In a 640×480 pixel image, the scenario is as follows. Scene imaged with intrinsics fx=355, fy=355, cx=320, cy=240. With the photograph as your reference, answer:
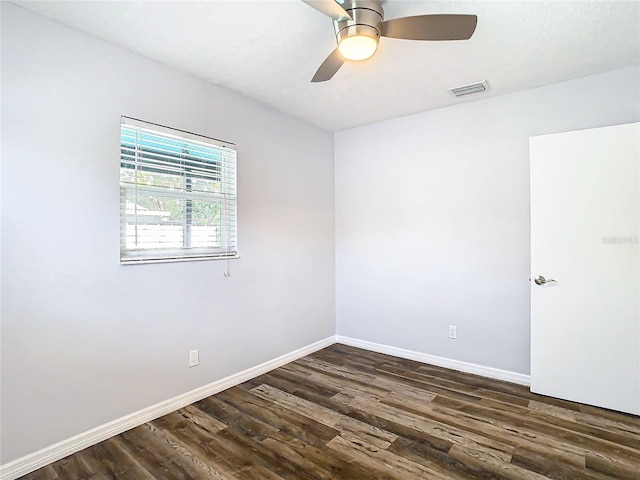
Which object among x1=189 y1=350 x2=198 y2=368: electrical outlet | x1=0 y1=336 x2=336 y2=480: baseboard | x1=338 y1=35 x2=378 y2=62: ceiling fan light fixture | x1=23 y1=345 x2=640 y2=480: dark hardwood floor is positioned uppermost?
x1=338 y1=35 x2=378 y2=62: ceiling fan light fixture

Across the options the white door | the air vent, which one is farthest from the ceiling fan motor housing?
the white door

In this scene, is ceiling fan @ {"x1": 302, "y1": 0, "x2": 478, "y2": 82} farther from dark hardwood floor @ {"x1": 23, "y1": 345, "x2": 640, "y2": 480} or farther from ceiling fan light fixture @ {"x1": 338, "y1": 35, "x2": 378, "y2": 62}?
dark hardwood floor @ {"x1": 23, "y1": 345, "x2": 640, "y2": 480}

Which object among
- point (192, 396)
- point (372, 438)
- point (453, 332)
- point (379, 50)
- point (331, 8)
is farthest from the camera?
point (453, 332)

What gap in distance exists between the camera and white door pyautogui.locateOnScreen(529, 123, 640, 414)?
2.52 metres

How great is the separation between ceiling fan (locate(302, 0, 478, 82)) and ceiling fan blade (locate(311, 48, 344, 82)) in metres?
0.10

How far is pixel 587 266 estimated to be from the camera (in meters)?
2.66

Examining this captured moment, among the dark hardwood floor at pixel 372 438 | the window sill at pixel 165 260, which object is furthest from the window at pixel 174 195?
the dark hardwood floor at pixel 372 438

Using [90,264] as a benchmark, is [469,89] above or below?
above

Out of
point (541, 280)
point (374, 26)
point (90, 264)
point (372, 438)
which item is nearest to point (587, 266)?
point (541, 280)

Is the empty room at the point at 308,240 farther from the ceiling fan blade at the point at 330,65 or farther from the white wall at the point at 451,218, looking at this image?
the ceiling fan blade at the point at 330,65

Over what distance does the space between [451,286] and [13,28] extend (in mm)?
3678

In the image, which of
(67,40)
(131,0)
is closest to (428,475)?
(131,0)

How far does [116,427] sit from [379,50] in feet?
9.93

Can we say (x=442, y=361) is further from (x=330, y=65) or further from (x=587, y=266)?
(x=330, y=65)
